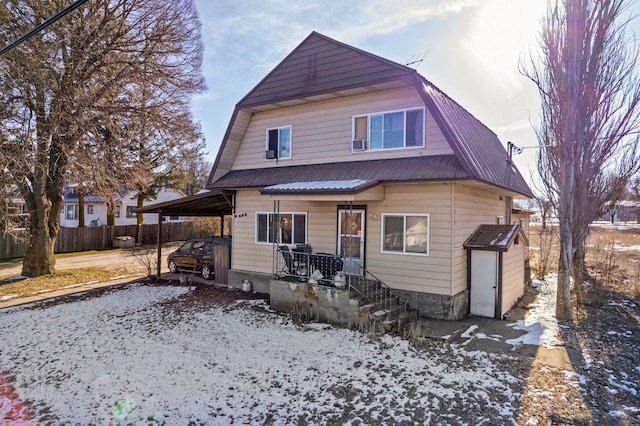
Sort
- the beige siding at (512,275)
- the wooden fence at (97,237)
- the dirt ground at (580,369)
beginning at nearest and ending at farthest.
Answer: the dirt ground at (580,369) → the beige siding at (512,275) → the wooden fence at (97,237)

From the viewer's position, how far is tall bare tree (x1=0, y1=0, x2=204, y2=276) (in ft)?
38.4

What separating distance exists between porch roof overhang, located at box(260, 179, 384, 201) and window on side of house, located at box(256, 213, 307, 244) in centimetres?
124

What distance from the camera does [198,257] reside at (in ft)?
46.3

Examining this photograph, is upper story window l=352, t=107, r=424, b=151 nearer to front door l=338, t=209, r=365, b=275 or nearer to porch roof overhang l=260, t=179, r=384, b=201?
porch roof overhang l=260, t=179, r=384, b=201

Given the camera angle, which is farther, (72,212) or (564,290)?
(72,212)

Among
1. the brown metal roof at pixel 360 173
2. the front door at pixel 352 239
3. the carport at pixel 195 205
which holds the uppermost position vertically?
the brown metal roof at pixel 360 173

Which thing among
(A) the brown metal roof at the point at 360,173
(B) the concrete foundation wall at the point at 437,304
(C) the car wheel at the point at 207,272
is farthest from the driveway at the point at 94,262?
(B) the concrete foundation wall at the point at 437,304

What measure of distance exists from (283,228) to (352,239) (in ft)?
8.19

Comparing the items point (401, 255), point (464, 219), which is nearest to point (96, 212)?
point (401, 255)

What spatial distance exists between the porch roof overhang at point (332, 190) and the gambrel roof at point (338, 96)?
0.40 metres

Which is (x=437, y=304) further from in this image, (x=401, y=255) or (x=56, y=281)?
(x=56, y=281)

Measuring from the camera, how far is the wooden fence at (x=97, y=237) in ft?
67.1

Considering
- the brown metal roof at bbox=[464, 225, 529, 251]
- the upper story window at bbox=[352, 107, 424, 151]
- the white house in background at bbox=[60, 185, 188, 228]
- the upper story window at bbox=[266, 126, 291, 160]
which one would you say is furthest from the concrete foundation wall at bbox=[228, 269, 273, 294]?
the white house in background at bbox=[60, 185, 188, 228]

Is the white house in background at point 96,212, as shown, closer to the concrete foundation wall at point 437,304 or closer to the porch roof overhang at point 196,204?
the porch roof overhang at point 196,204
